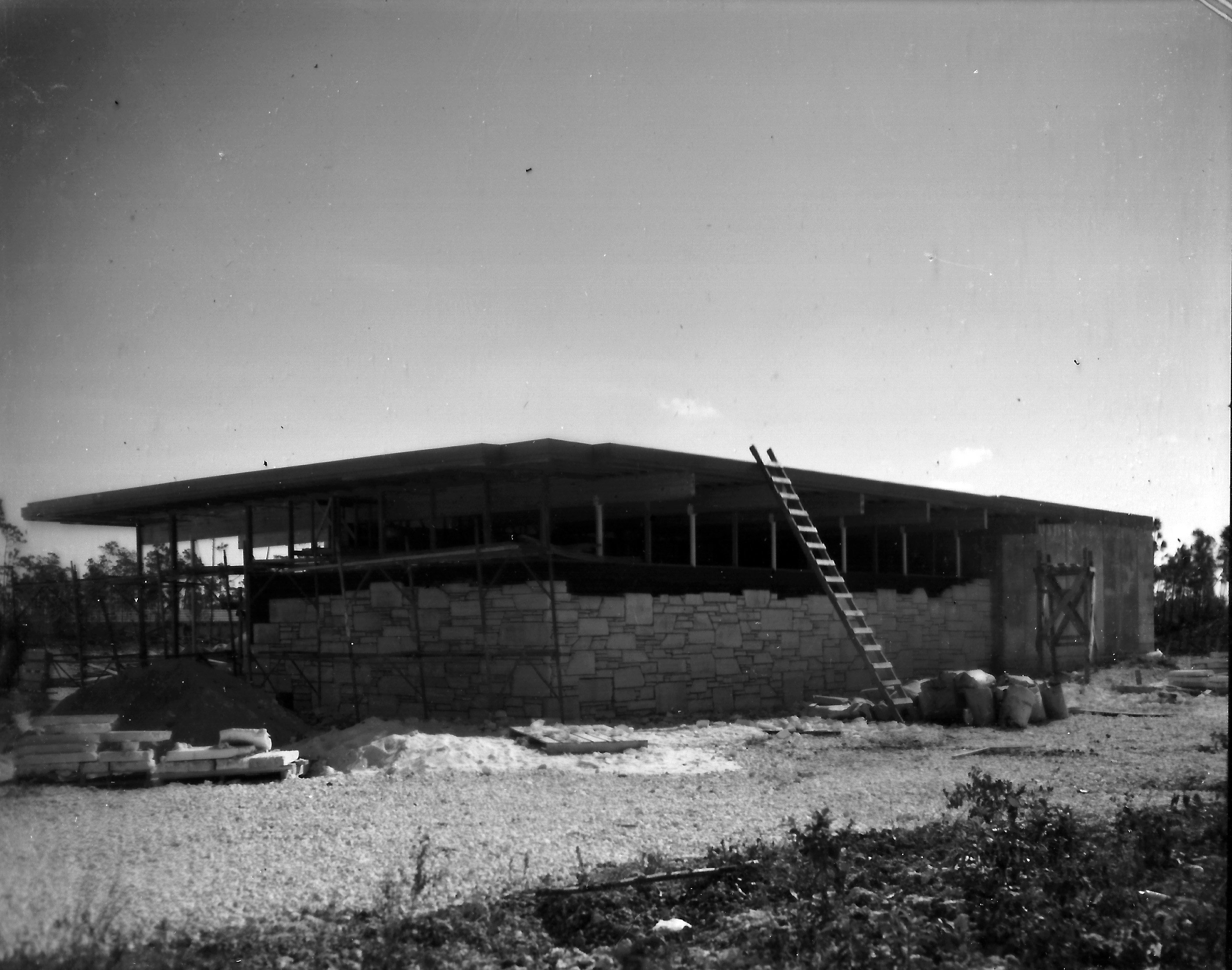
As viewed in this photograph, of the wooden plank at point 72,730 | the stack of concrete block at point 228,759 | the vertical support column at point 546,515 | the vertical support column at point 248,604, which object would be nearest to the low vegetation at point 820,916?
the stack of concrete block at point 228,759

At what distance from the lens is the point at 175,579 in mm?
17734

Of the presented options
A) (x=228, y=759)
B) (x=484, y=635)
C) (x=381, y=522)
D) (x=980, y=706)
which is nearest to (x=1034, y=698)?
(x=980, y=706)

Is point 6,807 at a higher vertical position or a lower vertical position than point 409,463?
lower

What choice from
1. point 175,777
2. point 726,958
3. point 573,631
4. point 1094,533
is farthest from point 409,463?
point 1094,533

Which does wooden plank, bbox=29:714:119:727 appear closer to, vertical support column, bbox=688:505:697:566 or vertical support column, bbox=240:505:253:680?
vertical support column, bbox=240:505:253:680

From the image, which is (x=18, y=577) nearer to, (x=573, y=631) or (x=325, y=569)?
(x=325, y=569)

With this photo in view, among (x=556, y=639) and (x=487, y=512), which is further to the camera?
(x=487, y=512)

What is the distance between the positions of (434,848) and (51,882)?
223cm

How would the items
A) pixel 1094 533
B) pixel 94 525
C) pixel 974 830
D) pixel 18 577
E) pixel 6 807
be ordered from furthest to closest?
pixel 1094 533 → pixel 94 525 → pixel 18 577 → pixel 6 807 → pixel 974 830

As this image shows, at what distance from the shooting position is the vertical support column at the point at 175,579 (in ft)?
58.5

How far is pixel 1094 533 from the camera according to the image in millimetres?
26703

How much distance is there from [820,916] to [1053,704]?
1070 cm

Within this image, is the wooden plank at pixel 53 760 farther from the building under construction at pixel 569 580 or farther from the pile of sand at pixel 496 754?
the building under construction at pixel 569 580

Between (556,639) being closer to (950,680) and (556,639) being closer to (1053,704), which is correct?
(950,680)
